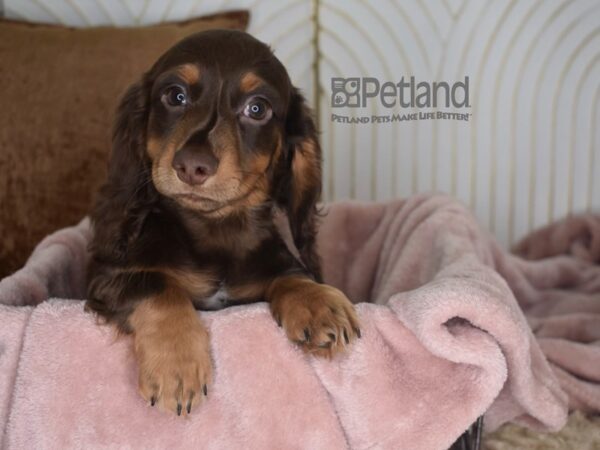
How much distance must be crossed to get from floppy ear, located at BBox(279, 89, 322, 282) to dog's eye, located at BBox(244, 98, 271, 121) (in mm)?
146

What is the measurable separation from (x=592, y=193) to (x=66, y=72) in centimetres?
175

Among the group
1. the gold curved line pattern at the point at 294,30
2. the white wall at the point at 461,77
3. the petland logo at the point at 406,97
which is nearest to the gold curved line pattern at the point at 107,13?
the white wall at the point at 461,77

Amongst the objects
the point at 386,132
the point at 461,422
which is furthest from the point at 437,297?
the point at 386,132

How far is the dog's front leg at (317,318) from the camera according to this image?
1.36 meters

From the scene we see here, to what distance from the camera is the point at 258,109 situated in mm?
1626

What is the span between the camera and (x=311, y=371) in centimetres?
139

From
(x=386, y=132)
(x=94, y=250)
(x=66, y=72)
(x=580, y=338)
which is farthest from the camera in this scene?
(x=386, y=132)

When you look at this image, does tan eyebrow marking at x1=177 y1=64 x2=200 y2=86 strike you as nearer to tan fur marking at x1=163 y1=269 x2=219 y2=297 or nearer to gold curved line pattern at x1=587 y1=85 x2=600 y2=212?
tan fur marking at x1=163 y1=269 x2=219 y2=297

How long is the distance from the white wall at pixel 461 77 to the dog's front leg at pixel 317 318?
1.33m

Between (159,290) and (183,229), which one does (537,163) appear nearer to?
(183,229)

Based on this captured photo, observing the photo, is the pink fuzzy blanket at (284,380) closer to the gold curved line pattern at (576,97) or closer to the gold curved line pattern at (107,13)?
the gold curved line pattern at (576,97)

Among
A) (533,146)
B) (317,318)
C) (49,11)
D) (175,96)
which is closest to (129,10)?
(49,11)

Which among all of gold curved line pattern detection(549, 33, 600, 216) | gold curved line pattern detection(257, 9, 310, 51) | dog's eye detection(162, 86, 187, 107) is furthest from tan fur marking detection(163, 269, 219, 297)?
gold curved line pattern detection(549, 33, 600, 216)

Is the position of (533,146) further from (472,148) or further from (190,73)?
(190,73)
